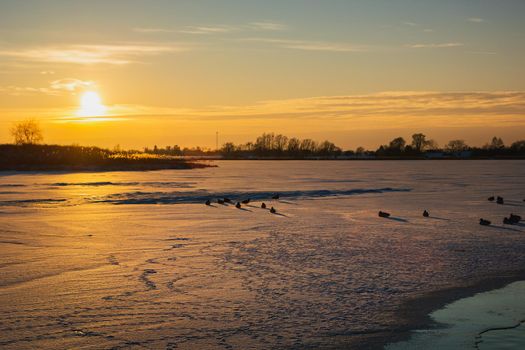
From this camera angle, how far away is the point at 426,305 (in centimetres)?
798

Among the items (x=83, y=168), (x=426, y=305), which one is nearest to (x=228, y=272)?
(x=426, y=305)

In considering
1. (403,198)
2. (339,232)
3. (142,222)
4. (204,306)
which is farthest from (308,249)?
(403,198)

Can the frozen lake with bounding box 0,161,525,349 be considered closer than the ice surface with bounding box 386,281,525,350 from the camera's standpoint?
No

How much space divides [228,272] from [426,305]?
3432 millimetres

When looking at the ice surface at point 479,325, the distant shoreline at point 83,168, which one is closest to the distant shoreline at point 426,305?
the ice surface at point 479,325

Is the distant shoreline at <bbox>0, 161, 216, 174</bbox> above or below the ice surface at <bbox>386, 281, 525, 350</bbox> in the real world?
above

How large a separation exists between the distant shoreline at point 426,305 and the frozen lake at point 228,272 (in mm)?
130

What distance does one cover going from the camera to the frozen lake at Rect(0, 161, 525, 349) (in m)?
6.73

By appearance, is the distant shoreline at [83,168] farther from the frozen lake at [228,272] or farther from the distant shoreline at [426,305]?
the distant shoreline at [426,305]

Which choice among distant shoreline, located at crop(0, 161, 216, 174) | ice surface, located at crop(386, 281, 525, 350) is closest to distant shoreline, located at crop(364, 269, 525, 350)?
ice surface, located at crop(386, 281, 525, 350)

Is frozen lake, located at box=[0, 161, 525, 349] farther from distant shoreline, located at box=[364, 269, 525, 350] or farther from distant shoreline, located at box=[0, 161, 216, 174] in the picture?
distant shoreline, located at box=[0, 161, 216, 174]

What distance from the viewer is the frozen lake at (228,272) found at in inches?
265

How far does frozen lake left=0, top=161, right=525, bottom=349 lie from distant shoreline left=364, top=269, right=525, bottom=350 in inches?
5.1

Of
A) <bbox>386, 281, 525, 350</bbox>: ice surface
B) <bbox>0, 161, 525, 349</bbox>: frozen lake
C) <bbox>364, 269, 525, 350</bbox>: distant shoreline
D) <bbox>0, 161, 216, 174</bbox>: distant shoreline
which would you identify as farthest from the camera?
<bbox>0, 161, 216, 174</bbox>: distant shoreline
